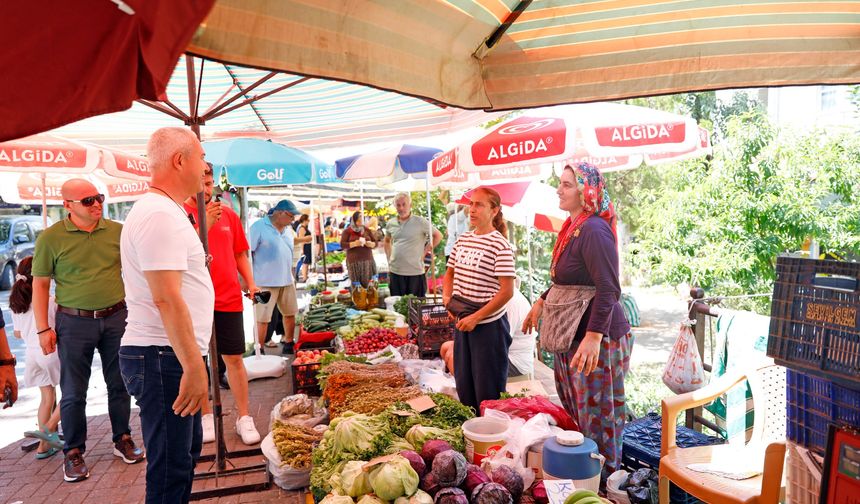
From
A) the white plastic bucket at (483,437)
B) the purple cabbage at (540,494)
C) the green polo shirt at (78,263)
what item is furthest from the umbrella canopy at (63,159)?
the purple cabbage at (540,494)

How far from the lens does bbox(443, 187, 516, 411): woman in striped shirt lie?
13.5ft

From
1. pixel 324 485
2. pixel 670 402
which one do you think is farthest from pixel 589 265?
pixel 324 485

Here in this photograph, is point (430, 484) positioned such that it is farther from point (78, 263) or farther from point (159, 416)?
point (78, 263)

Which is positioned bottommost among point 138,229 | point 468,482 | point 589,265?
point 468,482

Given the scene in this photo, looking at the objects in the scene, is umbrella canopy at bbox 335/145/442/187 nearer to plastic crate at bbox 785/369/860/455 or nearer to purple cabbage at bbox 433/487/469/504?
purple cabbage at bbox 433/487/469/504

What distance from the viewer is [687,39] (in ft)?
7.80

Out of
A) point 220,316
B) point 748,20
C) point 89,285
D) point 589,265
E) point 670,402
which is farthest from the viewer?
point 220,316

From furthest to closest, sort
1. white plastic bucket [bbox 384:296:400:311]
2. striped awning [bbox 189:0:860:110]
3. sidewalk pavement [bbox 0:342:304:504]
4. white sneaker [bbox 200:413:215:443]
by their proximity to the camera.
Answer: white plastic bucket [bbox 384:296:400:311] < white sneaker [bbox 200:413:215:443] < sidewalk pavement [bbox 0:342:304:504] < striped awning [bbox 189:0:860:110]

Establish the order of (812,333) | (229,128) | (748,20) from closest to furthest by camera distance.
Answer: (812,333), (748,20), (229,128)

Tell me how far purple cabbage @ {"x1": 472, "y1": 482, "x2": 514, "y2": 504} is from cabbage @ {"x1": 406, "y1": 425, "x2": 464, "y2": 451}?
0.49 meters

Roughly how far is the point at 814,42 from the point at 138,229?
3.15 m

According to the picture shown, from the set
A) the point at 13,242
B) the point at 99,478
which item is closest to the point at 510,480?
the point at 99,478

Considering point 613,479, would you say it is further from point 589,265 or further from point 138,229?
point 138,229

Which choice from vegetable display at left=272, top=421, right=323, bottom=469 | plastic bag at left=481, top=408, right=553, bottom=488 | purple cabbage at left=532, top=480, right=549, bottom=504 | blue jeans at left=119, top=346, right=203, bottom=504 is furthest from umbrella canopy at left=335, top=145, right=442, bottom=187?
purple cabbage at left=532, top=480, right=549, bottom=504
